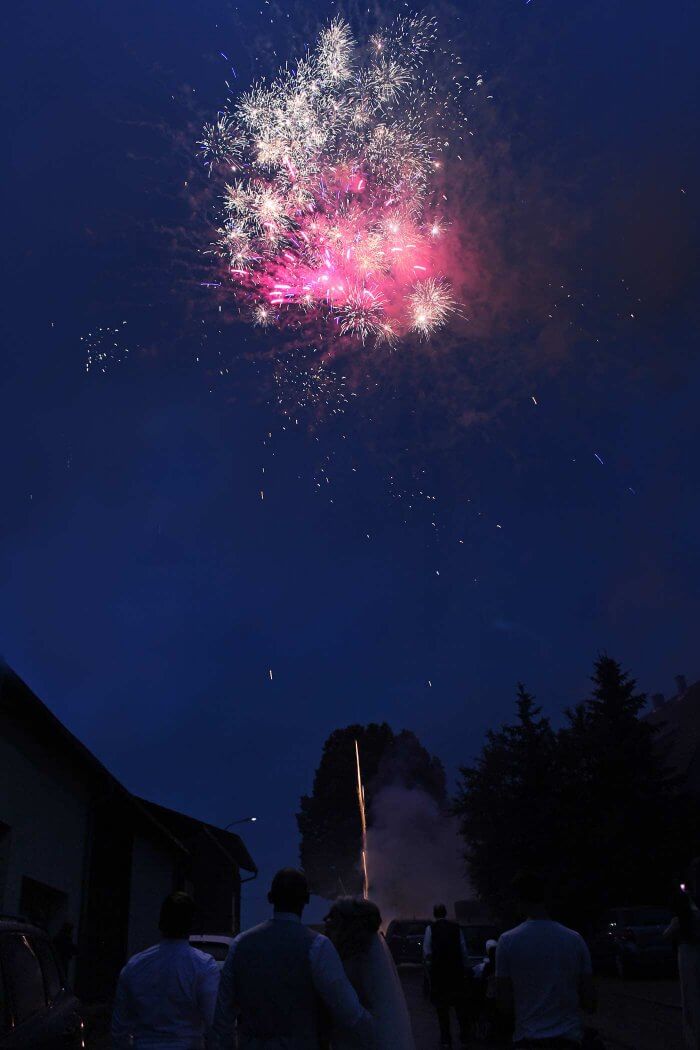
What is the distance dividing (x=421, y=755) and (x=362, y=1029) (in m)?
62.8

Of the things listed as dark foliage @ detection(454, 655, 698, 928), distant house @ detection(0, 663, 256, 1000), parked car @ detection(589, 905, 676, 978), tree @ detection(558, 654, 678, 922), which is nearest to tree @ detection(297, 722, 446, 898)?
dark foliage @ detection(454, 655, 698, 928)

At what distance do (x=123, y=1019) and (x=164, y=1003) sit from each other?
26 centimetres

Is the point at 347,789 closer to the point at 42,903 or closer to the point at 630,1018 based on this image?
the point at 42,903

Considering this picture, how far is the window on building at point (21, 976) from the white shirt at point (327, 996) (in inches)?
71.9

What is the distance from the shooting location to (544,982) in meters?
4.37

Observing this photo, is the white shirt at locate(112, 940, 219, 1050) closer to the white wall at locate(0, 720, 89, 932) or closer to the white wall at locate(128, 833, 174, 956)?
the white wall at locate(0, 720, 89, 932)

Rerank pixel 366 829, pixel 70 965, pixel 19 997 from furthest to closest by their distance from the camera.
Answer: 1. pixel 366 829
2. pixel 70 965
3. pixel 19 997

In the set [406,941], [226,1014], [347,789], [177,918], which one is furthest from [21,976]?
[347,789]

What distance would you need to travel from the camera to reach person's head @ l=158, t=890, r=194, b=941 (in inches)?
172

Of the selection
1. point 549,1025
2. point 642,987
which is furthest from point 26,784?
point 642,987

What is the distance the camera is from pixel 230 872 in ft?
130

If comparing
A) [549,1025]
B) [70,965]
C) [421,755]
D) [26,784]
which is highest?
[421,755]

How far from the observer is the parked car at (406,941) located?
28.4m

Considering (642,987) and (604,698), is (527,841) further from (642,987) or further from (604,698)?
(642,987)
